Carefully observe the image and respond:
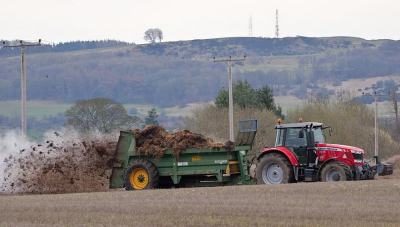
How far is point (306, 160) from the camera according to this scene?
82.7 feet

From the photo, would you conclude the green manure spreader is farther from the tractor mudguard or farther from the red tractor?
the red tractor

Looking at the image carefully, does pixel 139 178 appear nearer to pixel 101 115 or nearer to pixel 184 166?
pixel 184 166

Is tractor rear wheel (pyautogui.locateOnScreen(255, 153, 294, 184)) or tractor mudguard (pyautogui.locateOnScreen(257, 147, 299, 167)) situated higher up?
tractor mudguard (pyautogui.locateOnScreen(257, 147, 299, 167))

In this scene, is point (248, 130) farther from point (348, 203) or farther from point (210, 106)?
point (210, 106)

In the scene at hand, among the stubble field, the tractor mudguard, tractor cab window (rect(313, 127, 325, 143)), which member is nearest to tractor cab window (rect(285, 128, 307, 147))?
the tractor mudguard

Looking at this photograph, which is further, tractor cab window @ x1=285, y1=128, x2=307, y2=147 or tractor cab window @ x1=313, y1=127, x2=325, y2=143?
tractor cab window @ x1=313, y1=127, x2=325, y2=143

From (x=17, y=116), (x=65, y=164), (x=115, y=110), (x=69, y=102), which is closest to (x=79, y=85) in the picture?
(x=69, y=102)

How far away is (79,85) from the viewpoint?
178125mm

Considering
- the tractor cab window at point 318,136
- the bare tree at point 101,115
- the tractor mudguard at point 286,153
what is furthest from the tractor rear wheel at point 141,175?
the bare tree at point 101,115

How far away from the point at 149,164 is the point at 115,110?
5041 cm

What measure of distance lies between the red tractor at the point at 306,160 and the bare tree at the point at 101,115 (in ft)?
152

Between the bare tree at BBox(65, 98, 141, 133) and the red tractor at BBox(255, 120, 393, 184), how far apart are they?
46.4 meters

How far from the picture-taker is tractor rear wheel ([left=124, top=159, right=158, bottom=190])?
24.8 m

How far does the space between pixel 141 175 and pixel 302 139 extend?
5.36 metres
